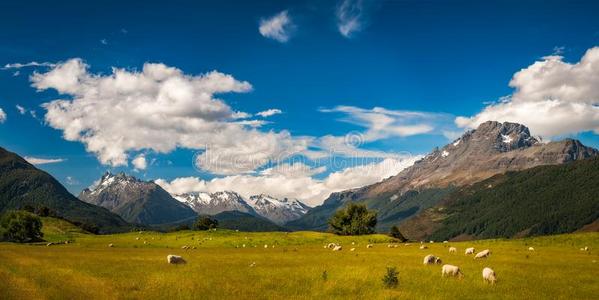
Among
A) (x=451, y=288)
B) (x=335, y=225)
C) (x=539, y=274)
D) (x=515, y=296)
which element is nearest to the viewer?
(x=515, y=296)

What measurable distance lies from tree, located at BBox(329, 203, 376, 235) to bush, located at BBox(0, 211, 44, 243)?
75.0m

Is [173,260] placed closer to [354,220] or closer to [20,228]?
[20,228]

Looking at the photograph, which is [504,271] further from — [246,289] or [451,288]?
[246,289]

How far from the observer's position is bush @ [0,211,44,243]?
3907 inches

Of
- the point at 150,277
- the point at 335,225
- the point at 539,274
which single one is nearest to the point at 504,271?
the point at 539,274

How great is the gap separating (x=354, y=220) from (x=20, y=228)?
81.5 m

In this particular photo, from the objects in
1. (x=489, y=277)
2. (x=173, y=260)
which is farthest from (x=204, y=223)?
(x=489, y=277)

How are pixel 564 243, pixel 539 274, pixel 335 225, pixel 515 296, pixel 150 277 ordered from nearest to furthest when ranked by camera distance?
pixel 515 296 → pixel 150 277 → pixel 539 274 → pixel 564 243 → pixel 335 225

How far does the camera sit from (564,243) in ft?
212

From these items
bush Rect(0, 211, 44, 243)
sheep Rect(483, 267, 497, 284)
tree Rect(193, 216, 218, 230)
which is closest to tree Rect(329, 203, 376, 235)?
tree Rect(193, 216, 218, 230)

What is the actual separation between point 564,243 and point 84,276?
62.4m

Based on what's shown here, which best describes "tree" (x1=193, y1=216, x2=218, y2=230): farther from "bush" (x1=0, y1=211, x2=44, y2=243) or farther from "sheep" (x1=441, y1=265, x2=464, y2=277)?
"sheep" (x1=441, y1=265, x2=464, y2=277)

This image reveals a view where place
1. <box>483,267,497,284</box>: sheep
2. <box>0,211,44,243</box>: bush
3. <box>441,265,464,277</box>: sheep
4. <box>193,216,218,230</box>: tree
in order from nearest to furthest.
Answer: <box>483,267,497,284</box>: sheep, <box>441,265,464,277</box>: sheep, <box>0,211,44,243</box>: bush, <box>193,216,218,230</box>: tree

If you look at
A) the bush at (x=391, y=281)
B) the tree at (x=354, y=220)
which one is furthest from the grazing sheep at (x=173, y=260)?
the tree at (x=354, y=220)
